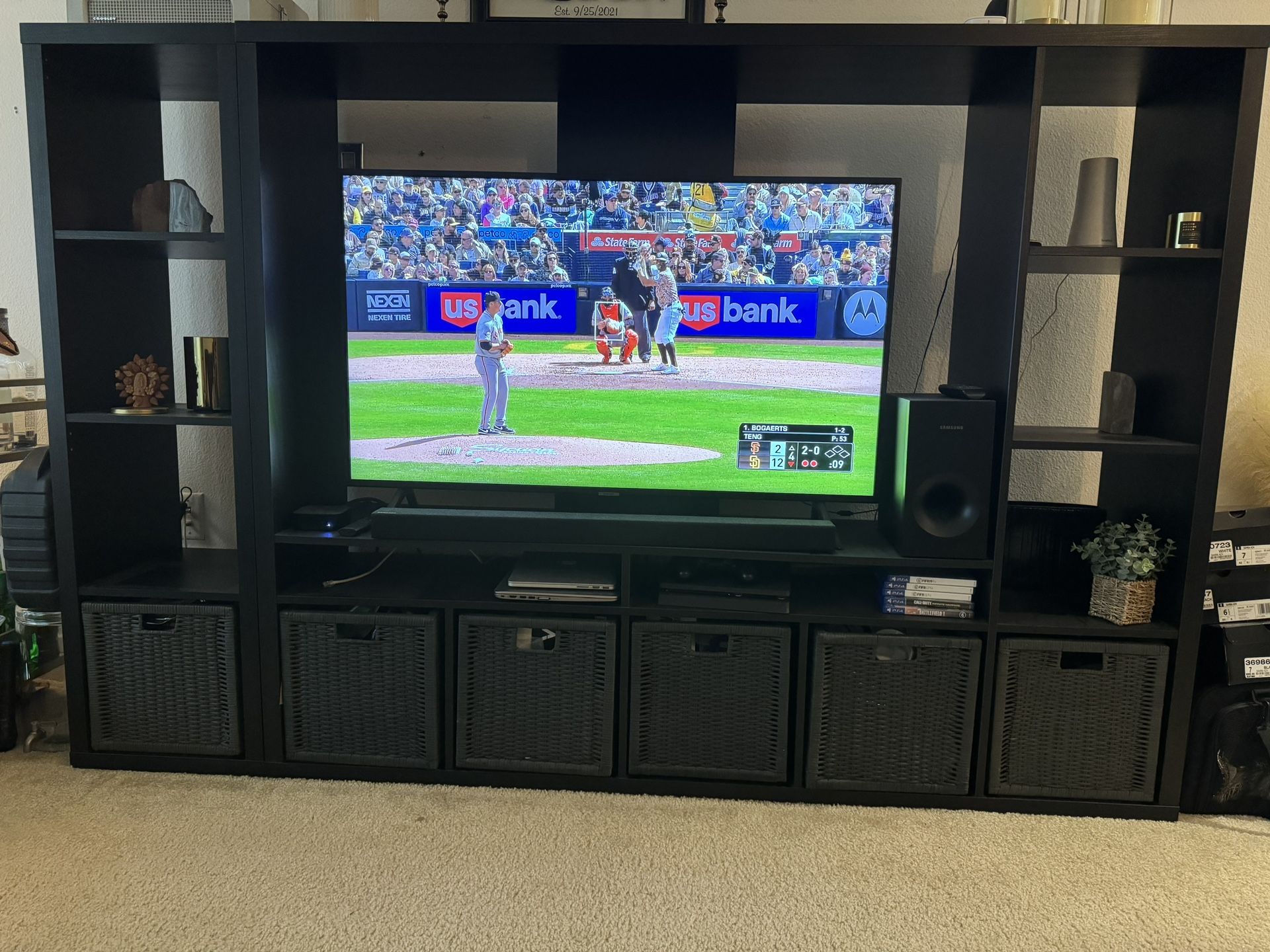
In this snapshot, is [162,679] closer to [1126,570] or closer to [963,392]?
[963,392]

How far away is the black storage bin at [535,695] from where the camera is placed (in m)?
2.06

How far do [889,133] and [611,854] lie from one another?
2.00m

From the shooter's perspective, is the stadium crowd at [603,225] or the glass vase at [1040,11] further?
the stadium crowd at [603,225]

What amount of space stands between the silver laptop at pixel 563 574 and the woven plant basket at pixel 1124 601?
1.14 metres

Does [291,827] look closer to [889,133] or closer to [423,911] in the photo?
[423,911]

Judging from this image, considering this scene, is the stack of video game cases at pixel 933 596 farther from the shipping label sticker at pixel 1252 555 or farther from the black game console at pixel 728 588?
the shipping label sticker at pixel 1252 555

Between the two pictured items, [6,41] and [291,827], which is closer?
[291,827]

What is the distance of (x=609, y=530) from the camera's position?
205cm

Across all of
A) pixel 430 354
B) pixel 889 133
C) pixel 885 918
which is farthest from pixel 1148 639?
pixel 430 354

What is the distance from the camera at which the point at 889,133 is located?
2412 mm

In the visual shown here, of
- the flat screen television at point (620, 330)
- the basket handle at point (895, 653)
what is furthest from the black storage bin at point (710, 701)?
the flat screen television at point (620, 330)

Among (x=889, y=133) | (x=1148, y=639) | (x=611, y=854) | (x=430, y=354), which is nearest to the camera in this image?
(x=611, y=854)

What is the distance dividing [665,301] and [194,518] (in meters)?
1.66

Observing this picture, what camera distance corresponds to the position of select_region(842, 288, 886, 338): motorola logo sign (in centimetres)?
210
